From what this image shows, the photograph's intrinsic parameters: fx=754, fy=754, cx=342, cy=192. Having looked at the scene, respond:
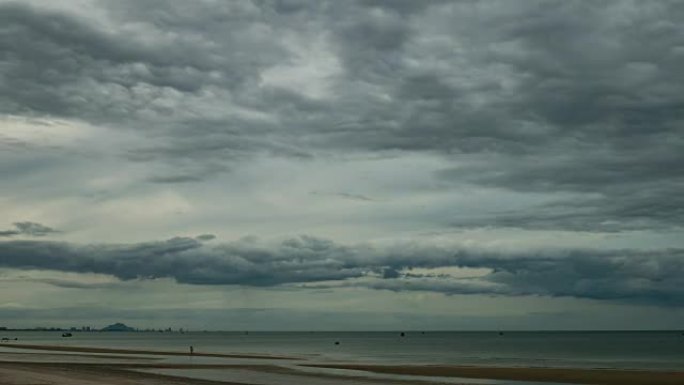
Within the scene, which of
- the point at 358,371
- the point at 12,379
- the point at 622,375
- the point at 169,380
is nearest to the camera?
the point at 12,379

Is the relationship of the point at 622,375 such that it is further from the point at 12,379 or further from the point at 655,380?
the point at 12,379

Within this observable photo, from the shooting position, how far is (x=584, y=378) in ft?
206

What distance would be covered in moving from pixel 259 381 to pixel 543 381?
22.4 m

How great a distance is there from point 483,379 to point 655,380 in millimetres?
13672

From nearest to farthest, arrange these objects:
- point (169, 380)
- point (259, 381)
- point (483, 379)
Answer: point (169, 380)
point (259, 381)
point (483, 379)

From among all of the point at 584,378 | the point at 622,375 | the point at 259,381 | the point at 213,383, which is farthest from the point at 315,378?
the point at 622,375

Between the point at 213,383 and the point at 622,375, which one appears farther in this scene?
the point at 622,375

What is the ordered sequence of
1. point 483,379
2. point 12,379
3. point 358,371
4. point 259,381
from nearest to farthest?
1. point 12,379
2. point 259,381
3. point 483,379
4. point 358,371

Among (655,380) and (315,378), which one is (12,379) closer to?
(315,378)

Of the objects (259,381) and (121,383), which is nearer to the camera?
(121,383)

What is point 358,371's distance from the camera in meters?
72.5

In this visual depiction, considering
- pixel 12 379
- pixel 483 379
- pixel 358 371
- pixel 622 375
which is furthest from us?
pixel 358 371

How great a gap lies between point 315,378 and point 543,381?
59.7ft

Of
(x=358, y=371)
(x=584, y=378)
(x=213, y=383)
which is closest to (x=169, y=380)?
(x=213, y=383)
